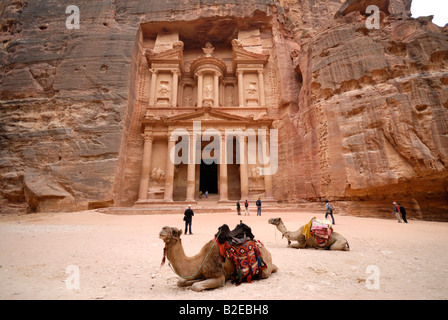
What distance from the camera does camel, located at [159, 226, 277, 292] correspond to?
3172mm

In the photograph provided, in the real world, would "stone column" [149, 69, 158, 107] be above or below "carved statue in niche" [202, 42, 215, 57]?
below

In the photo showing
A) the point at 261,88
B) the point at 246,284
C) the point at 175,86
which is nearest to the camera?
the point at 246,284

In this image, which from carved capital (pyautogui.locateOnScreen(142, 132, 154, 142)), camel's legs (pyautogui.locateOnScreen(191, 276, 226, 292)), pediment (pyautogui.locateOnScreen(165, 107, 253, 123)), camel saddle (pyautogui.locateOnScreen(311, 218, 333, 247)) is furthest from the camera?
pediment (pyautogui.locateOnScreen(165, 107, 253, 123))

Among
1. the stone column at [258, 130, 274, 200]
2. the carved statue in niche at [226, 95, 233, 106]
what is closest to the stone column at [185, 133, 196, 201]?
the stone column at [258, 130, 274, 200]

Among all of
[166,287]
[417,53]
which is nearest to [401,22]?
[417,53]

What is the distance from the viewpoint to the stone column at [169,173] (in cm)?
1975

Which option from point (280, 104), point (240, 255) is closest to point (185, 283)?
point (240, 255)

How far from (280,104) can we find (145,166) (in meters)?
14.6

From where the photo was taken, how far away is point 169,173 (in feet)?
67.5

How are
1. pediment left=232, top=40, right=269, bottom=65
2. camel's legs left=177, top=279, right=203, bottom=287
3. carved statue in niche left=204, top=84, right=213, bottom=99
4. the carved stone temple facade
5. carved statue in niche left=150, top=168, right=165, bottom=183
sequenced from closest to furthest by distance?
camel's legs left=177, top=279, right=203, bottom=287, the carved stone temple facade, carved statue in niche left=150, top=168, right=165, bottom=183, carved statue in niche left=204, top=84, right=213, bottom=99, pediment left=232, top=40, right=269, bottom=65

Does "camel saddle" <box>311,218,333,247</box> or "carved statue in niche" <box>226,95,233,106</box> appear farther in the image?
"carved statue in niche" <box>226,95,233,106</box>

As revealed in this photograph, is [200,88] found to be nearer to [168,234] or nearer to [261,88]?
[261,88]

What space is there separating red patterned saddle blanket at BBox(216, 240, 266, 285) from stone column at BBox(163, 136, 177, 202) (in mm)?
16477

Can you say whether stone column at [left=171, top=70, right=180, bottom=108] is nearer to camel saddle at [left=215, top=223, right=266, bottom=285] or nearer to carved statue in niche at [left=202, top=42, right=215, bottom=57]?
carved statue in niche at [left=202, top=42, right=215, bottom=57]
